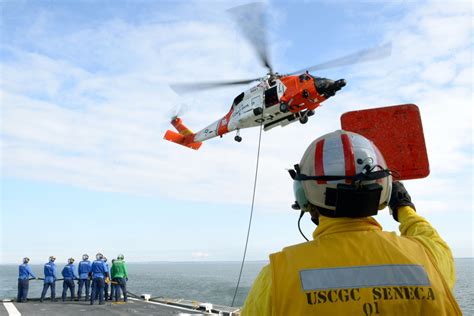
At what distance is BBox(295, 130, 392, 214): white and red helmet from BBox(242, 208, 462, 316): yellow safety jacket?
0.21m

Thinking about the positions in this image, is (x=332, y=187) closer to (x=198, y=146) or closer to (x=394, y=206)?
(x=394, y=206)

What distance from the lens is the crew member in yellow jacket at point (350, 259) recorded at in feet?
5.25

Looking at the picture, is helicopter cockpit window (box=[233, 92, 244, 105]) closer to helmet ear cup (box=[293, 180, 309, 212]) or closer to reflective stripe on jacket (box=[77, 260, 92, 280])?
reflective stripe on jacket (box=[77, 260, 92, 280])

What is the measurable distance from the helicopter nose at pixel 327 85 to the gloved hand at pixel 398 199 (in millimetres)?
13826

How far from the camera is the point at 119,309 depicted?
13.6m

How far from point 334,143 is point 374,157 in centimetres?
19


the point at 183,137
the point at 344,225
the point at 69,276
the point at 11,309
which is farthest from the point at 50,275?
the point at 344,225

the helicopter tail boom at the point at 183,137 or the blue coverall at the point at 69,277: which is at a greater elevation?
the helicopter tail boom at the point at 183,137

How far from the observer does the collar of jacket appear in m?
1.77

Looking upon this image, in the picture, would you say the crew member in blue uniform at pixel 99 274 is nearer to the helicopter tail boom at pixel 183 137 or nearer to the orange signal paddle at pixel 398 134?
the helicopter tail boom at pixel 183 137

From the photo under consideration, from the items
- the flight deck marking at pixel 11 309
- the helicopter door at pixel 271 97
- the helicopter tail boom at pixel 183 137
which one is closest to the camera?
the flight deck marking at pixel 11 309

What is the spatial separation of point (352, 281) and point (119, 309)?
13427 millimetres

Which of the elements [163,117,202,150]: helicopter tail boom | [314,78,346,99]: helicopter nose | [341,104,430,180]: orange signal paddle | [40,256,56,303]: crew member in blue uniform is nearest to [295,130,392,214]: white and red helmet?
[341,104,430,180]: orange signal paddle

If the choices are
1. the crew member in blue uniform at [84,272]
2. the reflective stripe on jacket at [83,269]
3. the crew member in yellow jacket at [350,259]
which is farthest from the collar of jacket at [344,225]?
the reflective stripe on jacket at [83,269]
